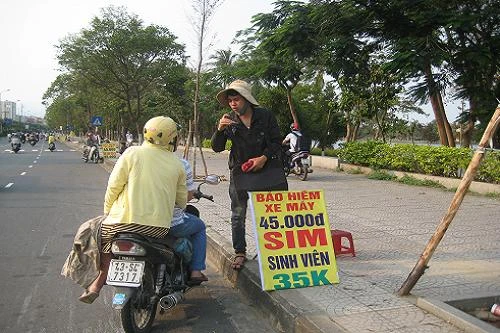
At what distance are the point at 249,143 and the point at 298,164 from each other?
9.53 m

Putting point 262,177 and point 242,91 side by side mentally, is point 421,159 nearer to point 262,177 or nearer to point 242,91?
point 262,177

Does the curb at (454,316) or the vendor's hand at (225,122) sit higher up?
the vendor's hand at (225,122)

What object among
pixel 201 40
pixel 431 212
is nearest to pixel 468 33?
pixel 431 212

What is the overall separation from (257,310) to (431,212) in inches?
209

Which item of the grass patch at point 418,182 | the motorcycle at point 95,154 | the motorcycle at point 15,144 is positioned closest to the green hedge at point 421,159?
the grass patch at point 418,182

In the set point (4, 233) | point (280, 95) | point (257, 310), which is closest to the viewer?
point (257, 310)

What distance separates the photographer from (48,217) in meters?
8.87

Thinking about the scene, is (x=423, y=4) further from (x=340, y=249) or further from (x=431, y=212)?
(x=340, y=249)

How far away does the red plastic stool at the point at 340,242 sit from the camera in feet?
17.9

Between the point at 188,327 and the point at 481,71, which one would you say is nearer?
the point at 188,327

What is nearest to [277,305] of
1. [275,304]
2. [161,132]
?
[275,304]

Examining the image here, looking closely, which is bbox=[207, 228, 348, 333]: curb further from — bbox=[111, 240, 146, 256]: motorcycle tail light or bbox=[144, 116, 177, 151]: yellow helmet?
bbox=[144, 116, 177, 151]: yellow helmet

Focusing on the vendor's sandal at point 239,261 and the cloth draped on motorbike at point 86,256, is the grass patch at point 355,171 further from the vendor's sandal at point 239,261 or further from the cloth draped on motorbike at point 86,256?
the cloth draped on motorbike at point 86,256

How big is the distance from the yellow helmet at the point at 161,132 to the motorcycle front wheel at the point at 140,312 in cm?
98
